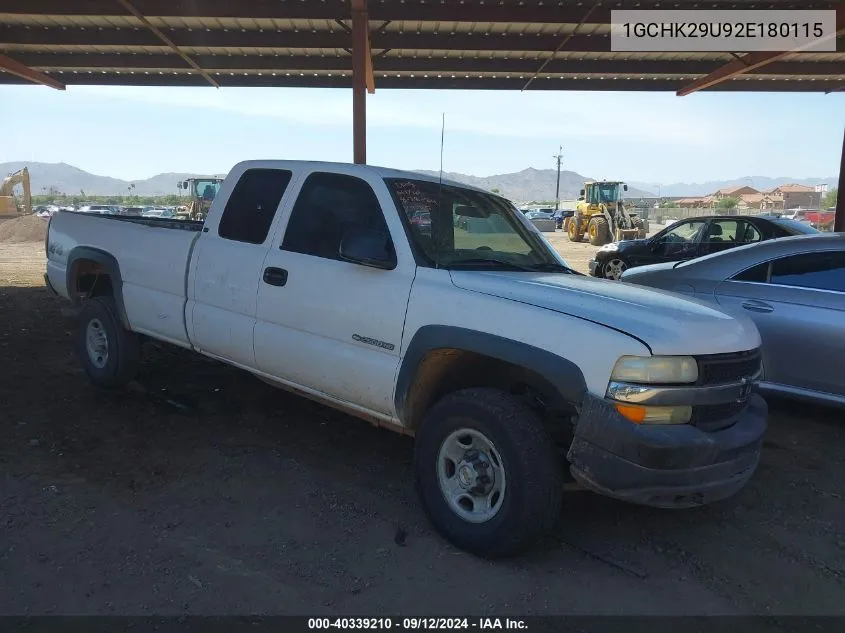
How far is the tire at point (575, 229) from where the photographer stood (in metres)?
32.9

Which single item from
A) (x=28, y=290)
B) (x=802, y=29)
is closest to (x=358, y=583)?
(x=28, y=290)

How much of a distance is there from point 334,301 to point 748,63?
496 inches

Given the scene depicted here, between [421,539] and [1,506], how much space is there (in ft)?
7.76

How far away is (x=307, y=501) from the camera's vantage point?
12.3ft

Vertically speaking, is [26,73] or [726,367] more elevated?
[26,73]

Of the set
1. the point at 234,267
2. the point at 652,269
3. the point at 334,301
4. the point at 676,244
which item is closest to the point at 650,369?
the point at 334,301

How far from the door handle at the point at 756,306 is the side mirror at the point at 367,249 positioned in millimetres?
3245

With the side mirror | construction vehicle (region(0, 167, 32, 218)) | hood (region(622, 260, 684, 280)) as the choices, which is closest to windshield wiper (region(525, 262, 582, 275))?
the side mirror

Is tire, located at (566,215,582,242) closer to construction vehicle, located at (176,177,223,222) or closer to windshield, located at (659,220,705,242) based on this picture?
construction vehicle, located at (176,177,223,222)

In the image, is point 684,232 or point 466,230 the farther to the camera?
point 684,232

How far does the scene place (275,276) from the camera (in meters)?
4.09

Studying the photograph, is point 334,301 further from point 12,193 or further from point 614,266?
point 12,193

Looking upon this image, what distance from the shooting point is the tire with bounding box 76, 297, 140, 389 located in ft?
17.6

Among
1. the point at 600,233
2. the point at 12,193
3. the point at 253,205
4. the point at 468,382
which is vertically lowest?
the point at 468,382
